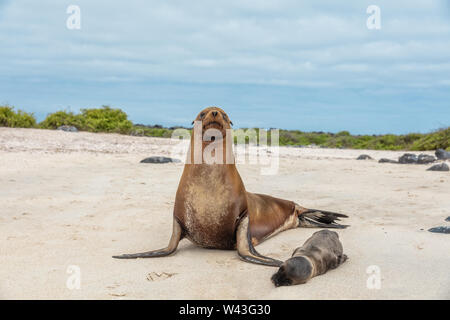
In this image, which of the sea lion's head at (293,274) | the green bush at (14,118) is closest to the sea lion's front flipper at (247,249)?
the sea lion's head at (293,274)

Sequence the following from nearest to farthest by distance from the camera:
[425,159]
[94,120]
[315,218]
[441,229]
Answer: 1. [441,229]
2. [315,218]
3. [425,159]
4. [94,120]

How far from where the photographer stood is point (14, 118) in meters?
17.2

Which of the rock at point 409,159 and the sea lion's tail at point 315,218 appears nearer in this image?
the sea lion's tail at point 315,218

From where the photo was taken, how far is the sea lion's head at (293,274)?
311 cm

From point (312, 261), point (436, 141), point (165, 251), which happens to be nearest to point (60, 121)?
point (436, 141)

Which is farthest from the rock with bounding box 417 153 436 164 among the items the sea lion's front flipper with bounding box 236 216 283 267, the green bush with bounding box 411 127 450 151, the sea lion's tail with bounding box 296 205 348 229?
the sea lion's front flipper with bounding box 236 216 283 267

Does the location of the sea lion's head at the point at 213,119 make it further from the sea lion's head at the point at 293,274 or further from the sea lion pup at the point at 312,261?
the sea lion's head at the point at 293,274

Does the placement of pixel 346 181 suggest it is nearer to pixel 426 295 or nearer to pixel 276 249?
pixel 276 249

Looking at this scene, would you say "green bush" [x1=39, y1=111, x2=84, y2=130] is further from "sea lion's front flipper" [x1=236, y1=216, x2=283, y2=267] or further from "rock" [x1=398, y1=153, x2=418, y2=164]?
"sea lion's front flipper" [x1=236, y1=216, x2=283, y2=267]

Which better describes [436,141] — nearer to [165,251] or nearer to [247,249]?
[247,249]

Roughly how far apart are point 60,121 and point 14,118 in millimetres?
2097

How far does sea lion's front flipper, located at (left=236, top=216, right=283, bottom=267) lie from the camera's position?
143 inches

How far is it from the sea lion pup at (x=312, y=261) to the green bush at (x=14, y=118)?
1567 centimetres

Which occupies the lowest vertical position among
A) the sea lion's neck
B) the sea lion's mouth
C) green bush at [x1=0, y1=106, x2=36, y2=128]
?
the sea lion's neck
